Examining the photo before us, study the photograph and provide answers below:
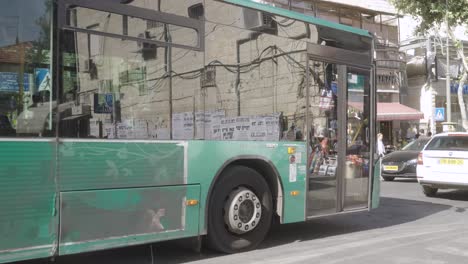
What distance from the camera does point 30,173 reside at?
4500 mm

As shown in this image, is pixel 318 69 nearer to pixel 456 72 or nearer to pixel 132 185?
pixel 132 185

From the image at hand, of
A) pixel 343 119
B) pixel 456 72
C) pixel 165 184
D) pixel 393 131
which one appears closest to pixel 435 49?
pixel 456 72

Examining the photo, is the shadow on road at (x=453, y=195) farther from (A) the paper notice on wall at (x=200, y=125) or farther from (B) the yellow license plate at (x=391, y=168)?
(A) the paper notice on wall at (x=200, y=125)

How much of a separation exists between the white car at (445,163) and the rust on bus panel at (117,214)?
852cm

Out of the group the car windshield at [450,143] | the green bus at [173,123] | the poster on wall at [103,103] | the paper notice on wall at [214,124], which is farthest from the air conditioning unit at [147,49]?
the car windshield at [450,143]

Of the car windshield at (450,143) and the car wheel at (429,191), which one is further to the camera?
the car wheel at (429,191)

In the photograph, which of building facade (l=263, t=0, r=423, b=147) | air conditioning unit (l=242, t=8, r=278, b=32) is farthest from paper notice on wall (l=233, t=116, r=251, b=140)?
building facade (l=263, t=0, r=423, b=147)

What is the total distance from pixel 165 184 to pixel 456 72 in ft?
101

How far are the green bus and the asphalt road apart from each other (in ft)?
1.32

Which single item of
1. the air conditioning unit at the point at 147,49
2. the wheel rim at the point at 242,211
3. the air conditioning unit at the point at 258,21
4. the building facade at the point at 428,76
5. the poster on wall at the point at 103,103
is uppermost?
the building facade at the point at 428,76

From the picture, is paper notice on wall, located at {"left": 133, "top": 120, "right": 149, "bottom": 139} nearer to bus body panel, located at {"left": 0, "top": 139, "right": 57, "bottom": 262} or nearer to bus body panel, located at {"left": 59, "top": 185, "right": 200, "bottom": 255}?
bus body panel, located at {"left": 59, "top": 185, "right": 200, "bottom": 255}

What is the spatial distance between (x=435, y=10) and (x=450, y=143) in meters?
7.24

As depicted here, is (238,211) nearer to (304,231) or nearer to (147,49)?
(304,231)

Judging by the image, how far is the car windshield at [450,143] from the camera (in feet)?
40.2
